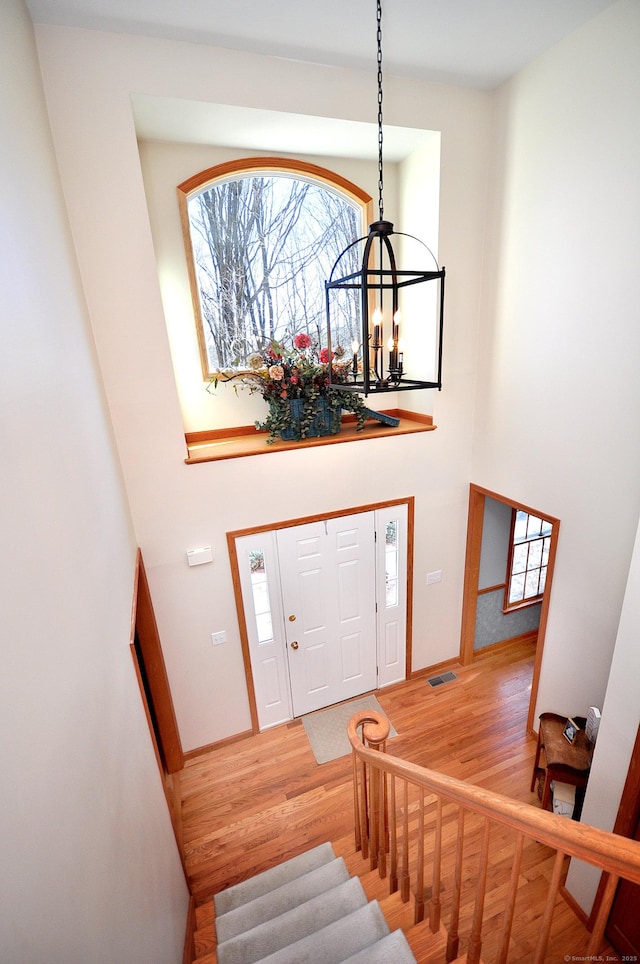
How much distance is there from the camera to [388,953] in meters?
1.78

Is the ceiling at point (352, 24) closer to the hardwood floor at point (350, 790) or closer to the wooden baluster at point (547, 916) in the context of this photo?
the wooden baluster at point (547, 916)

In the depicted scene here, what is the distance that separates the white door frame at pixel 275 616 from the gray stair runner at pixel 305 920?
3.86 ft

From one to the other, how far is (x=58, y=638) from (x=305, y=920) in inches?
88.2

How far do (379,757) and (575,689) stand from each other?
6.67ft

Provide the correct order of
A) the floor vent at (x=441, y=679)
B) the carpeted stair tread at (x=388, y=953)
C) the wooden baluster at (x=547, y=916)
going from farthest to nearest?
the floor vent at (x=441, y=679), the carpeted stair tread at (x=388, y=953), the wooden baluster at (x=547, y=916)

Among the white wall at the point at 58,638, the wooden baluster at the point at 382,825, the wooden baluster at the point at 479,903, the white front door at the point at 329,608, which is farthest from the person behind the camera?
the white front door at the point at 329,608

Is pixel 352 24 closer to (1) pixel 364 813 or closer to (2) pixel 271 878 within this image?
(1) pixel 364 813

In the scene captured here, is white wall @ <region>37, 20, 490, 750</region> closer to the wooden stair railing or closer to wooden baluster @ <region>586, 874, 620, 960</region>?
the wooden stair railing

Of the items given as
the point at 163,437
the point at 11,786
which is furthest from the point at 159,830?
the point at 163,437

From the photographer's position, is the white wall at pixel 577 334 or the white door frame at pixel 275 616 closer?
the white wall at pixel 577 334

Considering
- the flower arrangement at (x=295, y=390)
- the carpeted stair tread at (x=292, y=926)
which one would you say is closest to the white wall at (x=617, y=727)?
the carpeted stair tread at (x=292, y=926)

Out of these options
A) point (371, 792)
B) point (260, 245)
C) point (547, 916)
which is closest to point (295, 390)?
point (260, 245)

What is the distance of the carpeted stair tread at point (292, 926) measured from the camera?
7.04ft

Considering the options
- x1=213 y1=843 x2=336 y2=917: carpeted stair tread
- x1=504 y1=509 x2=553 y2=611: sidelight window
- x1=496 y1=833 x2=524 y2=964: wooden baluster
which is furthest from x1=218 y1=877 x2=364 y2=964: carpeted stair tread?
x1=504 y1=509 x2=553 y2=611: sidelight window
